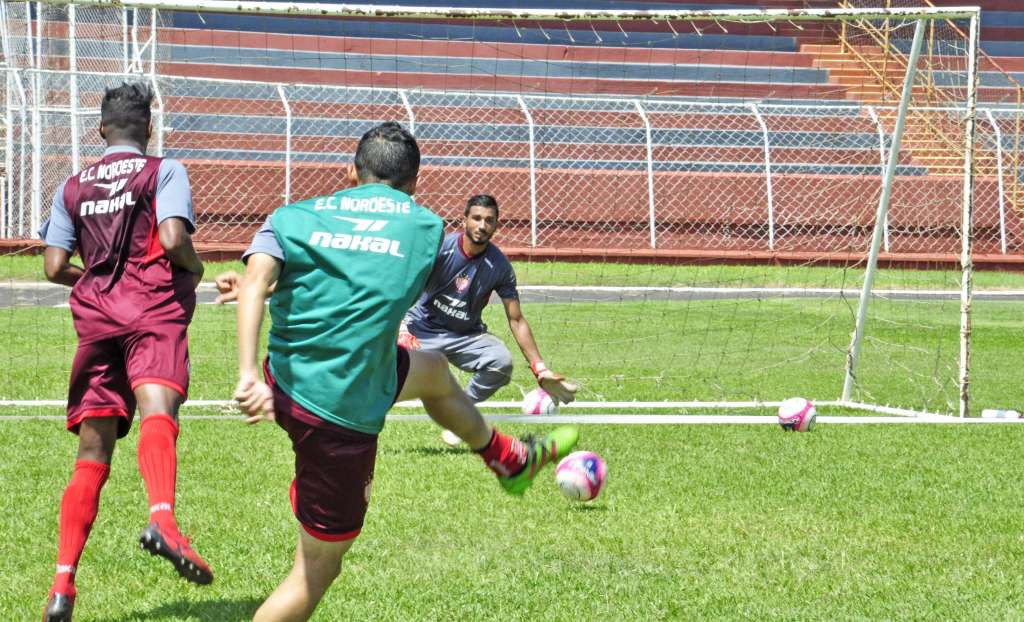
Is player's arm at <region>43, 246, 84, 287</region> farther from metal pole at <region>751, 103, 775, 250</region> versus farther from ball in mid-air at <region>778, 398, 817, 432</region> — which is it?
metal pole at <region>751, 103, 775, 250</region>

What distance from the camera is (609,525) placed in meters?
6.69

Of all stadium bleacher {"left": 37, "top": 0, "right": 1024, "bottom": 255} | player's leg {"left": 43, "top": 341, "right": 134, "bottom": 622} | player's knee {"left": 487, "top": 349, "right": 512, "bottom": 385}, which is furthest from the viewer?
stadium bleacher {"left": 37, "top": 0, "right": 1024, "bottom": 255}

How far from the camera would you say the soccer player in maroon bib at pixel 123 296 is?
5039 mm

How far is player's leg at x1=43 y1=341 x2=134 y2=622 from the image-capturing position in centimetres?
500

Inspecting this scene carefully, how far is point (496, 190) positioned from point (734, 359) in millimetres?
9650

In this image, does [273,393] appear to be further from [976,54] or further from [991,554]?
[976,54]

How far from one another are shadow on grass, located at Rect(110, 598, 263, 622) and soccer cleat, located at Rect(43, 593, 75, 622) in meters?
0.34

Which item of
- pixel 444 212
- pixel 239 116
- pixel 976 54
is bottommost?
pixel 444 212

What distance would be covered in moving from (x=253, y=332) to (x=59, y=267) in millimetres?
1685

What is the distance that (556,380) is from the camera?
5.82m

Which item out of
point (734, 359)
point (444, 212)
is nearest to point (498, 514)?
point (734, 359)

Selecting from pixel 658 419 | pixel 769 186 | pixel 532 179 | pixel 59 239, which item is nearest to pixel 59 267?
pixel 59 239

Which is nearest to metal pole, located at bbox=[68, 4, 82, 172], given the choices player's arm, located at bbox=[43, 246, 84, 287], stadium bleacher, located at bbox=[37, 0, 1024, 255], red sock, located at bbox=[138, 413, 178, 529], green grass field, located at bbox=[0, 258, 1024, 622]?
stadium bleacher, located at bbox=[37, 0, 1024, 255]

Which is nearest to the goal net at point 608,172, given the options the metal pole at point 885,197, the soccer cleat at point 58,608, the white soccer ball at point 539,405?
the metal pole at point 885,197
